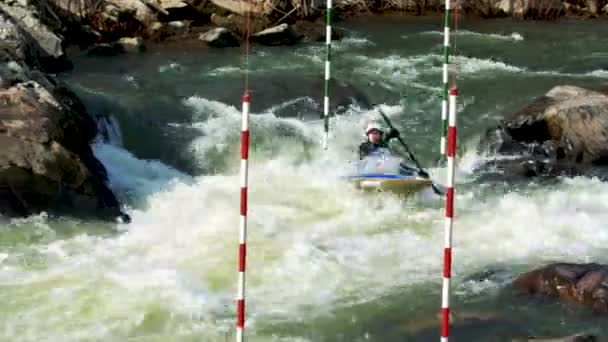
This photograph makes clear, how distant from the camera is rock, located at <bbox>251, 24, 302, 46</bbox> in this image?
15531mm

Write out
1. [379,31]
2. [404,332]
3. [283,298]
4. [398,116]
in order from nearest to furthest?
1. [404,332]
2. [283,298]
3. [398,116]
4. [379,31]

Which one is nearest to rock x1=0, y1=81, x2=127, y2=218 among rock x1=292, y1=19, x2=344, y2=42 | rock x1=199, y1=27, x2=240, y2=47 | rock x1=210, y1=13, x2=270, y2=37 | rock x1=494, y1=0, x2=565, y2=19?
rock x1=199, y1=27, x2=240, y2=47

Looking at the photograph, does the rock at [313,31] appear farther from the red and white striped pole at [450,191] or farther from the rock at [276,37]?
the red and white striped pole at [450,191]

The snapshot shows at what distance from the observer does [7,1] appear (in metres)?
13.7

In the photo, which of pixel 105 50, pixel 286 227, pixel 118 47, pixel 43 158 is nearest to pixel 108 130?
pixel 43 158

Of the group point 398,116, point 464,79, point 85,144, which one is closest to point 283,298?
point 85,144

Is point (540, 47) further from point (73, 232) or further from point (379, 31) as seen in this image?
point (73, 232)

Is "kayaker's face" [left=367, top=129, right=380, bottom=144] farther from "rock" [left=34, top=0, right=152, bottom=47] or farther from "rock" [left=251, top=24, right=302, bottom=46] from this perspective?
"rock" [left=34, top=0, right=152, bottom=47]

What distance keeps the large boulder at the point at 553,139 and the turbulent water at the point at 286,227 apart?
284 millimetres

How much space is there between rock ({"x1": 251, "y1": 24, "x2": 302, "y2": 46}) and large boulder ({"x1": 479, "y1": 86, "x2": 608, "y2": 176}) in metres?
5.53

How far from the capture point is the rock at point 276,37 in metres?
15.5

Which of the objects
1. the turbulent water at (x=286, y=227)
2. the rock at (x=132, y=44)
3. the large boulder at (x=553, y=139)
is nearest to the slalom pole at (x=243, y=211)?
the turbulent water at (x=286, y=227)

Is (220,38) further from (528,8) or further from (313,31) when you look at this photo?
(528,8)

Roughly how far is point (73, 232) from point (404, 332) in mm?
3025
